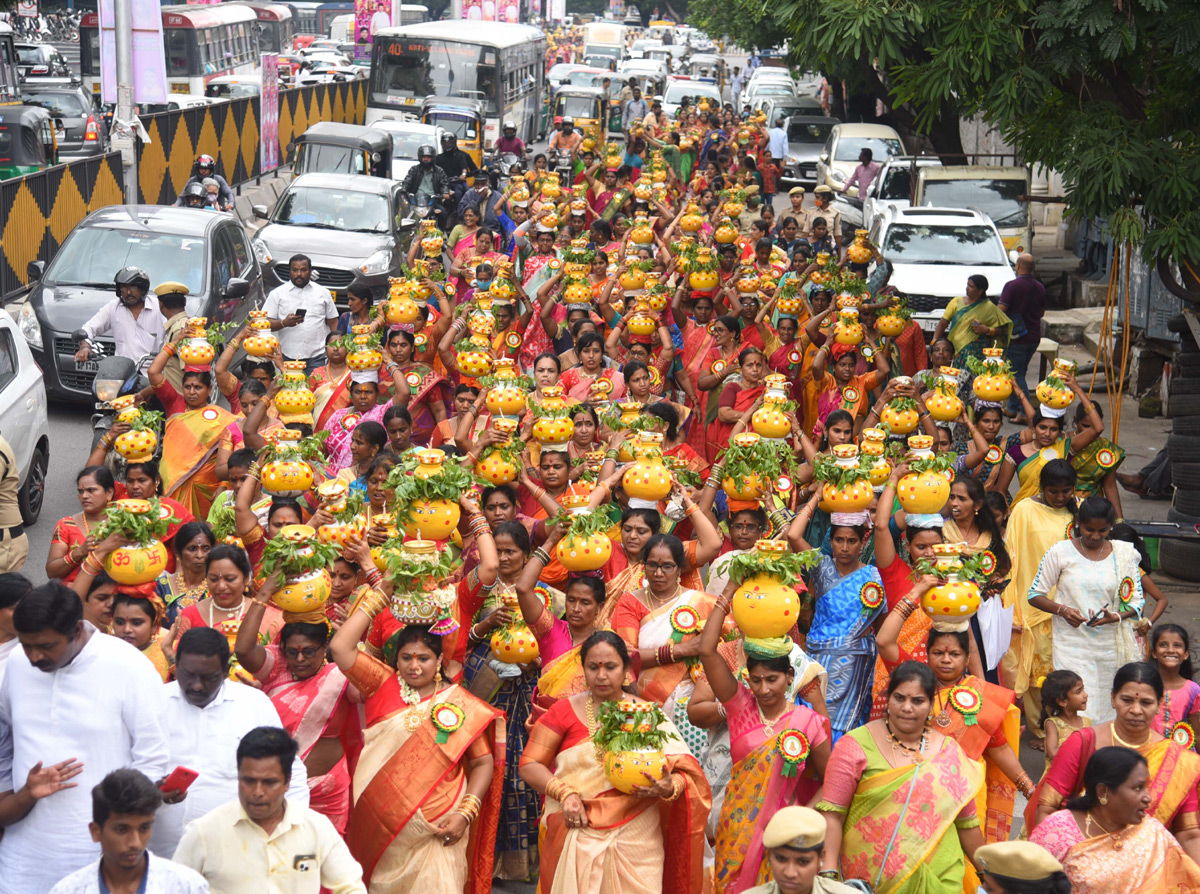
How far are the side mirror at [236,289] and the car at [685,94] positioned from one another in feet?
75.2

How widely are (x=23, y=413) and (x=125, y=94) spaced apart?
31.1 feet

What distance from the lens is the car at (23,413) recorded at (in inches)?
380

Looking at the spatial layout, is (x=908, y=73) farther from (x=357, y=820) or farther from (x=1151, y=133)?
(x=357, y=820)

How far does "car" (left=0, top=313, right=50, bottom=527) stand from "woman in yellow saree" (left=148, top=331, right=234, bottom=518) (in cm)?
138

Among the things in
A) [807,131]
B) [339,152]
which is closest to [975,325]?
[339,152]

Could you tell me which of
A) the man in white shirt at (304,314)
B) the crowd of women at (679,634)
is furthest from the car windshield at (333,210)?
the crowd of women at (679,634)

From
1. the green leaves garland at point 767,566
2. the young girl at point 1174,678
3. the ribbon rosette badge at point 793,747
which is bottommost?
the young girl at point 1174,678

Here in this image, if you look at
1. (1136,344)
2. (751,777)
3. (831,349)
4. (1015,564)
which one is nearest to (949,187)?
(1136,344)

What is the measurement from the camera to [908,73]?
986 cm

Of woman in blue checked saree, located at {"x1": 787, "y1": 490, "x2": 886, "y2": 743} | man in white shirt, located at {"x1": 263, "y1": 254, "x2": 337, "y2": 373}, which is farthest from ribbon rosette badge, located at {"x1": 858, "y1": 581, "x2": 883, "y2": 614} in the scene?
man in white shirt, located at {"x1": 263, "y1": 254, "x2": 337, "y2": 373}

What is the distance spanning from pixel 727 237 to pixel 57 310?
6080 millimetres

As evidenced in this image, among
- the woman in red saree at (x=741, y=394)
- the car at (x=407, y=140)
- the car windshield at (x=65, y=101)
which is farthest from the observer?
the car windshield at (x=65, y=101)

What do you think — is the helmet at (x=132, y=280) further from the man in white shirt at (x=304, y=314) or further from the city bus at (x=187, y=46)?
the city bus at (x=187, y=46)

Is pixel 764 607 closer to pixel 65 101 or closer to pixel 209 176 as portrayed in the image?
pixel 209 176
